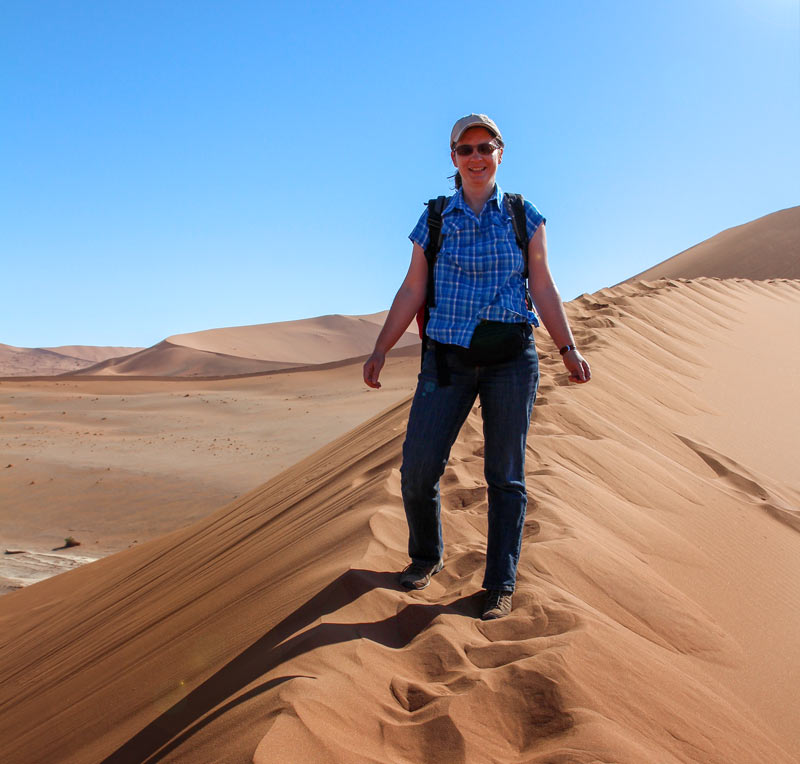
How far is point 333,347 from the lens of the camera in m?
90.9

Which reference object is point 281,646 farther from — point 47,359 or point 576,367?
point 47,359

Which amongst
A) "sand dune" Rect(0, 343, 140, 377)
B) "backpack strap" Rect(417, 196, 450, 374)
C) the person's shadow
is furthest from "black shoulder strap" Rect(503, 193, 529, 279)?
"sand dune" Rect(0, 343, 140, 377)

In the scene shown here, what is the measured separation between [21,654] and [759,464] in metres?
4.72

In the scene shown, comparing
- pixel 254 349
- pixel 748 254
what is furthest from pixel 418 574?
pixel 254 349

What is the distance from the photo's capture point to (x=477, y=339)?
259cm

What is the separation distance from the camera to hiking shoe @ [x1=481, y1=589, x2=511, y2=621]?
2.41m

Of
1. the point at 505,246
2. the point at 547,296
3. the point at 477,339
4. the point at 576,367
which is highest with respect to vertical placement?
the point at 505,246

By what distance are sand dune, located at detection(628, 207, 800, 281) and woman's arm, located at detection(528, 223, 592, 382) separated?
126 feet

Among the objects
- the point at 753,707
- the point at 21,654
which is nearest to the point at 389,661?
the point at 753,707

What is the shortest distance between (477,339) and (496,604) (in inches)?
33.4

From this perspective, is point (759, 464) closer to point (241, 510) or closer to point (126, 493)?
point (241, 510)

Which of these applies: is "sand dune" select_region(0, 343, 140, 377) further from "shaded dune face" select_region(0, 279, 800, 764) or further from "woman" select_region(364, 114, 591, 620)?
"woman" select_region(364, 114, 591, 620)

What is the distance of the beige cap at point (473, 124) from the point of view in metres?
2.63

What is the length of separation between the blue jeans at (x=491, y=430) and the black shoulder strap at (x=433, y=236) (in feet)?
0.70
